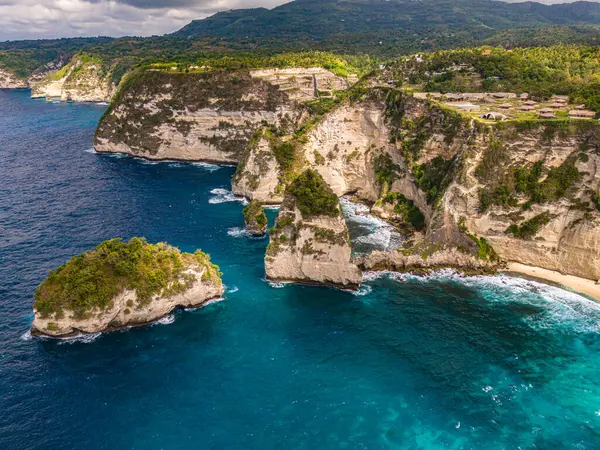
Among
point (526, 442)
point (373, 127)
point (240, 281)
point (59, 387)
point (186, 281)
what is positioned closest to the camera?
point (526, 442)

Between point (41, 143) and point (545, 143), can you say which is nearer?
point (545, 143)

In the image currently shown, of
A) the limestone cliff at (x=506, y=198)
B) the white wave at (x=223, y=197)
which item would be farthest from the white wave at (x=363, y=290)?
the white wave at (x=223, y=197)

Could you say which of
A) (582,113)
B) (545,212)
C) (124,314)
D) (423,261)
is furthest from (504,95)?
(124,314)

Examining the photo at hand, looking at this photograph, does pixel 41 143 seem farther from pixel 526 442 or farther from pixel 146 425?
pixel 526 442

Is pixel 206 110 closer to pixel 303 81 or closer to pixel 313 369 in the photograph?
pixel 303 81

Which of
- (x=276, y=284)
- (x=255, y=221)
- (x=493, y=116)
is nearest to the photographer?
(x=276, y=284)

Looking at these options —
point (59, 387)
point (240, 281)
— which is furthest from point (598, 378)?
point (59, 387)
